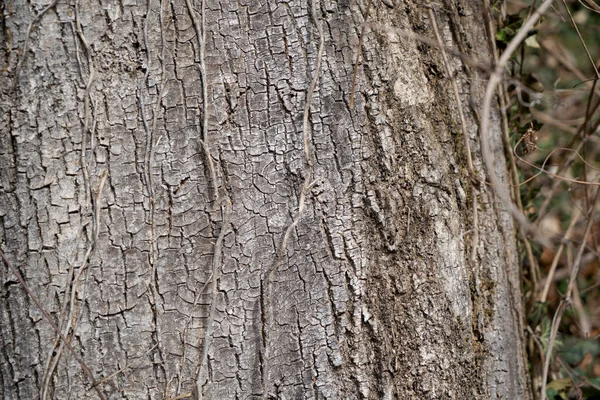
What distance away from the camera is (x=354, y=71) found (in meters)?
1.28

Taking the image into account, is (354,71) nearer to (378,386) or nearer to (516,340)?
(378,386)

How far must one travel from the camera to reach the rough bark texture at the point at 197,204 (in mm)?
1267

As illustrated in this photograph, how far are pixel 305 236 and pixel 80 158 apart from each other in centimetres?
58

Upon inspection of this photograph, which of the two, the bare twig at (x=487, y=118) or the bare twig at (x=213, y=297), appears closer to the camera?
the bare twig at (x=487, y=118)

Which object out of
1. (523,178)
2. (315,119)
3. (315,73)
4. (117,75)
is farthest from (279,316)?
(523,178)

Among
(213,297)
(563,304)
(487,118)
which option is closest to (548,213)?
(563,304)

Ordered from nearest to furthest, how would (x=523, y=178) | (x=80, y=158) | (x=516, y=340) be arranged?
(x=80, y=158) < (x=516, y=340) < (x=523, y=178)

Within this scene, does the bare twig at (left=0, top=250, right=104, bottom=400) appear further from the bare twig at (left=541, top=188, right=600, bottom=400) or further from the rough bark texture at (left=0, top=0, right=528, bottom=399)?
the bare twig at (left=541, top=188, right=600, bottom=400)

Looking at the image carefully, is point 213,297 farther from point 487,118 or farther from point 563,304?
point 563,304

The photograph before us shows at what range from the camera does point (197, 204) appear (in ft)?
4.21

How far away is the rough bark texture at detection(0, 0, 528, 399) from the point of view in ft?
4.16

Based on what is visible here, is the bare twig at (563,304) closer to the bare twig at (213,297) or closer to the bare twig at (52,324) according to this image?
the bare twig at (213,297)

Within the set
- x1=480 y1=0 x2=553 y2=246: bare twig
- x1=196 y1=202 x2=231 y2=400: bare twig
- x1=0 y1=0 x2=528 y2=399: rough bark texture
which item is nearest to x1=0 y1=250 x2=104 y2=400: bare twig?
x1=0 y1=0 x2=528 y2=399: rough bark texture

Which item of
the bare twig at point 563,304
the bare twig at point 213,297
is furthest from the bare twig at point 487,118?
the bare twig at point 563,304
